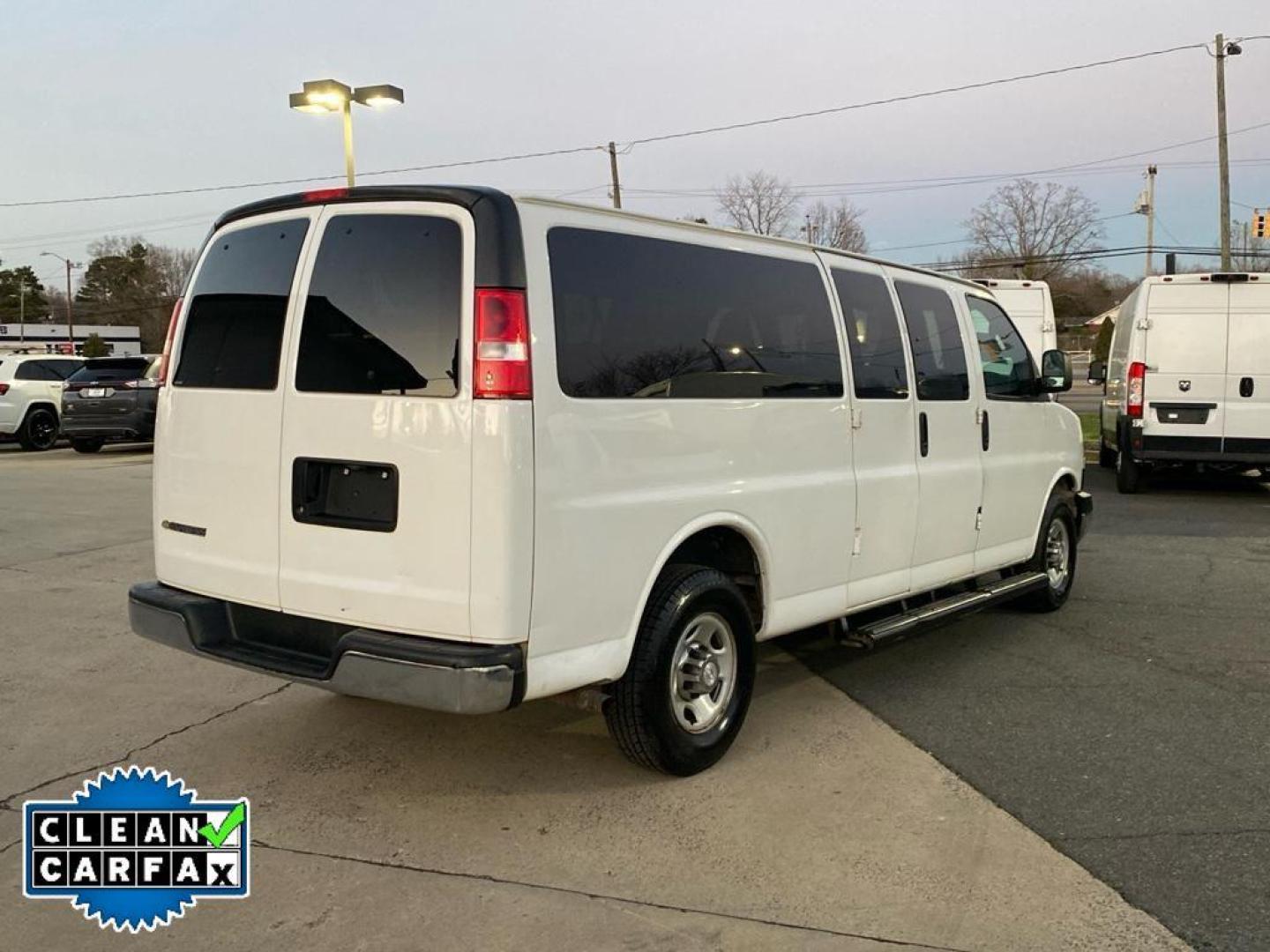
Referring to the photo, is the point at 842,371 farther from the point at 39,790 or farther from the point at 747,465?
the point at 39,790

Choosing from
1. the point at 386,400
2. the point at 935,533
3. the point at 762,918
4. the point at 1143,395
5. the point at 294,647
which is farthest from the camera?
the point at 1143,395

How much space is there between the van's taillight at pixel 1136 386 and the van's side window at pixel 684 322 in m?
8.93

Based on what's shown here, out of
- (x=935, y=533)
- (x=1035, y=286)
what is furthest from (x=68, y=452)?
(x=935, y=533)

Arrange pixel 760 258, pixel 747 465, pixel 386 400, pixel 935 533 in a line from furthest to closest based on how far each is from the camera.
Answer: pixel 935 533, pixel 760 258, pixel 747 465, pixel 386 400

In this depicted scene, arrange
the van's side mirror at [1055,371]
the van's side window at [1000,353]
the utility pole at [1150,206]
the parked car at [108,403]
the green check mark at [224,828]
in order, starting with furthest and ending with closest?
the utility pole at [1150,206] < the parked car at [108,403] < the van's side mirror at [1055,371] < the van's side window at [1000,353] < the green check mark at [224,828]

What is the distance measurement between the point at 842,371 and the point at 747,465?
90 cm

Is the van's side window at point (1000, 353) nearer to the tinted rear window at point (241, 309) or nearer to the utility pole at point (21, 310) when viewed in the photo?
the tinted rear window at point (241, 309)

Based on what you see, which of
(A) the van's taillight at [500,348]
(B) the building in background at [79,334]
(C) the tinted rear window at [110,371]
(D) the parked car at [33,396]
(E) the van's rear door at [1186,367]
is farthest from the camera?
(B) the building in background at [79,334]

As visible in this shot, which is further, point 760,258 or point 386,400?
point 760,258

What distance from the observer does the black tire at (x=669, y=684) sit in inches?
153

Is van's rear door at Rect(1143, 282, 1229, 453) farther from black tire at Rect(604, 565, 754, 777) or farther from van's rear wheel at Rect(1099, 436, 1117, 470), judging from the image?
black tire at Rect(604, 565, 754, 777)

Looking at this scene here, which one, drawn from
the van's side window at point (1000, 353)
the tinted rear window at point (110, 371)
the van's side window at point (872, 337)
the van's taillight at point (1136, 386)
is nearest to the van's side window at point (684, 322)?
the van's side window at point (872, 337)

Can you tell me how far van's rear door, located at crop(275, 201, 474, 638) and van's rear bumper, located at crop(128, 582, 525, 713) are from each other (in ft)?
0.28

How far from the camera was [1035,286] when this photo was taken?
53.4 feet
